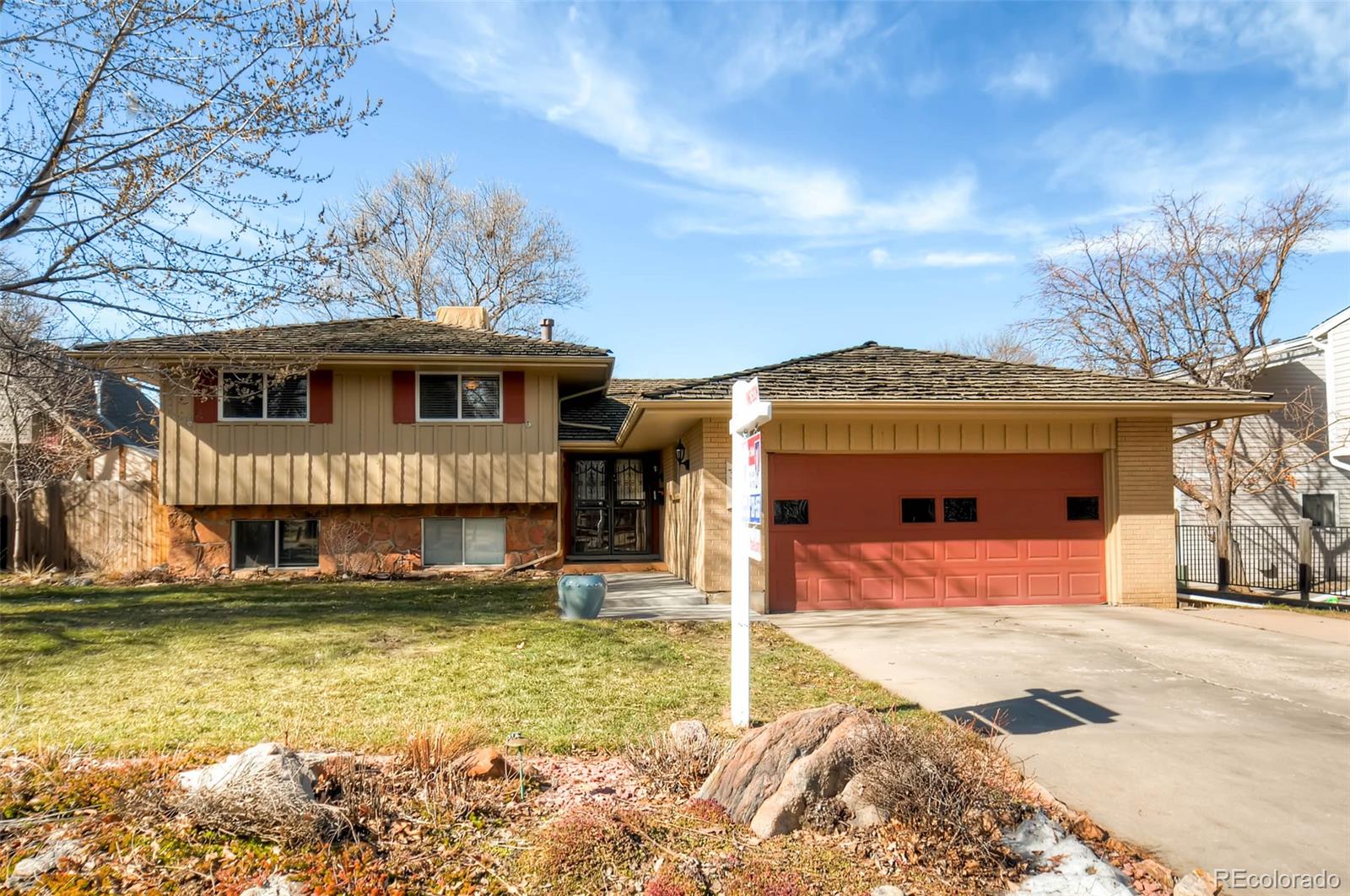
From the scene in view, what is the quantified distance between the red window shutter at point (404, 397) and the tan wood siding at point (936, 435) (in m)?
7.09

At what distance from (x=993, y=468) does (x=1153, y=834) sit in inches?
334

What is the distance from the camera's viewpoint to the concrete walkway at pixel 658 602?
10.1 m

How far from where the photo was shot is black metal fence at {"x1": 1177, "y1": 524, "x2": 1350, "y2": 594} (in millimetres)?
18047

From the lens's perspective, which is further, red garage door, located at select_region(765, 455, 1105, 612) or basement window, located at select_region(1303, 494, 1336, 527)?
basement window, located at select_region(1303, 494, 1336, 527)

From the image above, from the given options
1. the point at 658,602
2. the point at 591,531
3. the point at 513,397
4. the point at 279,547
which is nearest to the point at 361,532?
the point at 279,547

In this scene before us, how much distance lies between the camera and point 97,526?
1533cm

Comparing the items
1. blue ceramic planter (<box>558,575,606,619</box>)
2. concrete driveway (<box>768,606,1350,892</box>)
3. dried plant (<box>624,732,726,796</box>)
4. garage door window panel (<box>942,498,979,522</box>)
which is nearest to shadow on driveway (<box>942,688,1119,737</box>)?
concrete driveway (<box>768,606,1350,892</box>)

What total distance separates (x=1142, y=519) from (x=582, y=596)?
8324mm

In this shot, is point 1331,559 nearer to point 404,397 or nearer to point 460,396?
point 460,396

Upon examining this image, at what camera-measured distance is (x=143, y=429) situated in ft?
81.9

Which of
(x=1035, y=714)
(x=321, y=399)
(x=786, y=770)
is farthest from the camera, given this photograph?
(x=321, y=399)

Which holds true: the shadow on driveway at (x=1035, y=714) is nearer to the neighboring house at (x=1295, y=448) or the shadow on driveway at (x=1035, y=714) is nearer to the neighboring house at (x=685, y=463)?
the neighboring house at (x=685, y=463)

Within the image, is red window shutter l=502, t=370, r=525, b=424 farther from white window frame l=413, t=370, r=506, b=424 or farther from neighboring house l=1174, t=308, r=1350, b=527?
neighboring house l=1174, t=308, r=1350, b=527

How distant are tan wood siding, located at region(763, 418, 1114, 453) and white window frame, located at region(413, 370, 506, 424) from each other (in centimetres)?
599
